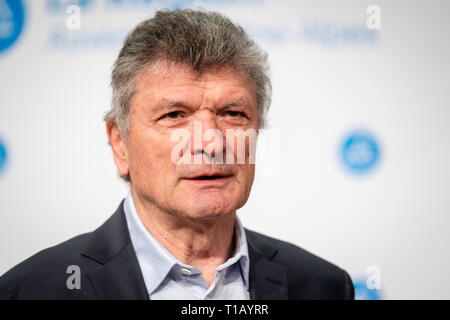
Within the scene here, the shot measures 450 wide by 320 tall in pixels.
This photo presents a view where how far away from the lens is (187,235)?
5.28 ft

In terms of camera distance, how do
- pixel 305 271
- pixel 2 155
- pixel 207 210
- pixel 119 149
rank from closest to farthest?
pixel 207 210, pixel 119 149, pixel 305 271, pixel 2 155

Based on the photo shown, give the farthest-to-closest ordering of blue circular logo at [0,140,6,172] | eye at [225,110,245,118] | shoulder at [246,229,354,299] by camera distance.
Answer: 1. blue circular logo at [0,140,6,172]
2. shoulder at [246,229,354,299]
3. eye at [225,110,245,118]

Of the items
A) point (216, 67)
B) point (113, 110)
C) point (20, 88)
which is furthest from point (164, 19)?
point (20, 88)

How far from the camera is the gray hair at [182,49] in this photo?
4.99ft

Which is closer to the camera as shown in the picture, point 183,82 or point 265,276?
point 183,82

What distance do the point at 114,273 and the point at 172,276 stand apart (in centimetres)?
18

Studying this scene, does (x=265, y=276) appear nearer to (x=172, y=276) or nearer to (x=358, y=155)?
(x=172, y=276)

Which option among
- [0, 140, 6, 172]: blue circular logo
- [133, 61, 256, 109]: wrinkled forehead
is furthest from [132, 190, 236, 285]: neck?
[0, 140, 6, 172]: blue circular logo

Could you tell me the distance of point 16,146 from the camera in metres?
2.02

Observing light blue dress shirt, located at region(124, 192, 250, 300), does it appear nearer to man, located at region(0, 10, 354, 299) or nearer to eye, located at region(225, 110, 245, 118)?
man, located at region(0, 10, 354, 299)

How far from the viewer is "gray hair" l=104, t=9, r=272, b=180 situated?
1521mm

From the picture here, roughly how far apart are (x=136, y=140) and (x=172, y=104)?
0.18 metres

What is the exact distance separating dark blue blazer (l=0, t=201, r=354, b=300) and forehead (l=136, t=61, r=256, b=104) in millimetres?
447

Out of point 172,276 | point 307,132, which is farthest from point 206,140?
point 307,132
